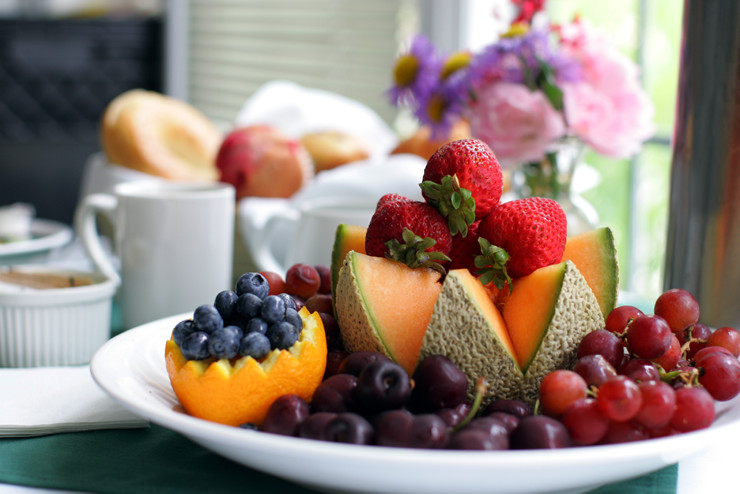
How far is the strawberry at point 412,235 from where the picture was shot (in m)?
0.58

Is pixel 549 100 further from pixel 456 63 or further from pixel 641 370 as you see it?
pixel 641 370

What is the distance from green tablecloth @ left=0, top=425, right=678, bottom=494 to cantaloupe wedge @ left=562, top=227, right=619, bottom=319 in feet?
0.44

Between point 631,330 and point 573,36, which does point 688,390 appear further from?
point 573,36

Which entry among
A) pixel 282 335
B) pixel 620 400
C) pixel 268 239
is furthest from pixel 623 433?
pixel 268 239

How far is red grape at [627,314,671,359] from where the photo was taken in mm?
574

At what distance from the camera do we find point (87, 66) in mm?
3311

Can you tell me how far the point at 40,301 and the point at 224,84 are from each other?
100 inches

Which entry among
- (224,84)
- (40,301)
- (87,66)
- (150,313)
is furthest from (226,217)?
(87,66)

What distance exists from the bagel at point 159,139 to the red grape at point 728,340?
106 cm

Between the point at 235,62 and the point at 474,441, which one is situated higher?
the point at 235,62

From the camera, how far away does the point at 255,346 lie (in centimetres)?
55

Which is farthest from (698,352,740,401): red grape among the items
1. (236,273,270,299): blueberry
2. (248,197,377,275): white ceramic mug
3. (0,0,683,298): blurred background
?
(0,0,683,298): blurred background

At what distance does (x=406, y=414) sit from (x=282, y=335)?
12 centimetres

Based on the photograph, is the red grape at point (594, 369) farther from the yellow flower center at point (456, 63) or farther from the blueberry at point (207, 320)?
the yellow flower center at point (456, 63)
